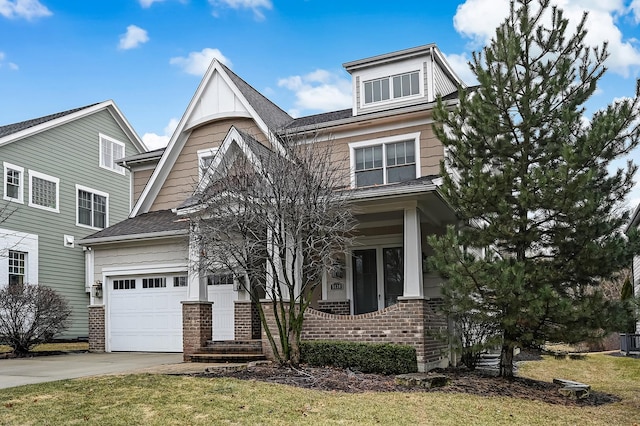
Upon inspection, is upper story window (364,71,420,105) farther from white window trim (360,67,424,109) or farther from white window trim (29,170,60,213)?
white window trim (29,170,60,213)

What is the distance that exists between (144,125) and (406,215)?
19111 millimetres

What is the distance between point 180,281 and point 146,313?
1.43 meters

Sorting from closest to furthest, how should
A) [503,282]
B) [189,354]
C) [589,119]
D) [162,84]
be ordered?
[503,282] < [589,119] < [189,354] < [162,84]

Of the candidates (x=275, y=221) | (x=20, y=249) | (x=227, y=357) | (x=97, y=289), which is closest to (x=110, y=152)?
(x=20, y=249)

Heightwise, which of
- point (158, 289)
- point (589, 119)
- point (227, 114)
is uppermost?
point (227, 114)

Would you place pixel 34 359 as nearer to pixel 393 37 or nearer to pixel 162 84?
pixel 162 84

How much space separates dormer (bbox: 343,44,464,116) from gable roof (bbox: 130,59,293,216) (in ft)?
8.11

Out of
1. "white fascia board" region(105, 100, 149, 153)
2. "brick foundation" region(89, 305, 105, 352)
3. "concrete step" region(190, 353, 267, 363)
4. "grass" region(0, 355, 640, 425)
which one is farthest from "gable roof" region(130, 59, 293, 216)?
"white fascia board" region(105, 100, 149, 153)

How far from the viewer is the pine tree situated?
1051 centimetres

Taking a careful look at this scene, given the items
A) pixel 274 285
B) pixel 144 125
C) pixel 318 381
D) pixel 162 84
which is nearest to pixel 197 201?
pixel 274 285

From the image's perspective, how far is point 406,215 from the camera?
498 inches

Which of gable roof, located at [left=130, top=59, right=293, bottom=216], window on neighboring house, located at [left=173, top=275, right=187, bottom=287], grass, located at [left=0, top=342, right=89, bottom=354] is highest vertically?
gable roof, located at [left=130, top=59, right=293, bottom=216]

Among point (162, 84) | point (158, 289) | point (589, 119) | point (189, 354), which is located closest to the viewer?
point (589, 119)

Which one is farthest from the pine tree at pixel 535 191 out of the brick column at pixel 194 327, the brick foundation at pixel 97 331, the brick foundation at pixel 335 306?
the brick foundation at pixel 97 331
